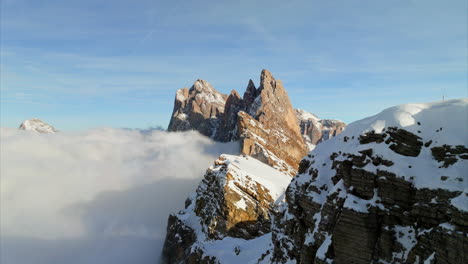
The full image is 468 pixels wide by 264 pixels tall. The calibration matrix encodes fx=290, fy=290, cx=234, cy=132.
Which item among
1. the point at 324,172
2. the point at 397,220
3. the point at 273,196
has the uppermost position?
the point at 324,172

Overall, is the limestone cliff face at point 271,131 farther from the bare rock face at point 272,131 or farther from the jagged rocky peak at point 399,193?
the jagged rocky peak at point 399,193

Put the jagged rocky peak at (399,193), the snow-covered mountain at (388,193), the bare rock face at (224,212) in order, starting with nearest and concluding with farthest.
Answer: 1. the jagged rocky peak at (399,193)
2. the snow-covered mountain at (388,193)
3. the bare rock face at (224,212)

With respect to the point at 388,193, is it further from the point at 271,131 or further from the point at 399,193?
the point at 271,131

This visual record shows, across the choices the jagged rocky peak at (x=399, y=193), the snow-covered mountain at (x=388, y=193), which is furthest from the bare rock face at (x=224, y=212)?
the jagged rocky peak at (x=399, y=193)

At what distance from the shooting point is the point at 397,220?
72.1ft

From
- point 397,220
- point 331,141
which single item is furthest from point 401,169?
point 331,141

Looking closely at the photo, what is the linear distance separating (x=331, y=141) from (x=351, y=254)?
1304 cm

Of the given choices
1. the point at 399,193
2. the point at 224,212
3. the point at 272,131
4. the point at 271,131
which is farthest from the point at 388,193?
the point at 272,131

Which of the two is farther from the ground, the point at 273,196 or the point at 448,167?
the point at 448,167

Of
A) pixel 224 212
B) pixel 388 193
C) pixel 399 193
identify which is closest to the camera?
pixel 399 193

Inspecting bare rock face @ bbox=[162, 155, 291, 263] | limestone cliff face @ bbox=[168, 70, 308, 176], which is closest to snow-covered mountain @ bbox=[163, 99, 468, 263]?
bare rock face @ bbox=[162, 155, 291, 263]

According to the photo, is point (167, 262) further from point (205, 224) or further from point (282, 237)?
point (282, 237)

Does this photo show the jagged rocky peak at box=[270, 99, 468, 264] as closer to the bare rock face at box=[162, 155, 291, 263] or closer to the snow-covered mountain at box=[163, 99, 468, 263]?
the snow-covered mountain at box=[163, 99, 468, 263]

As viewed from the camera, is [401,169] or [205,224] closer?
[401,169]
